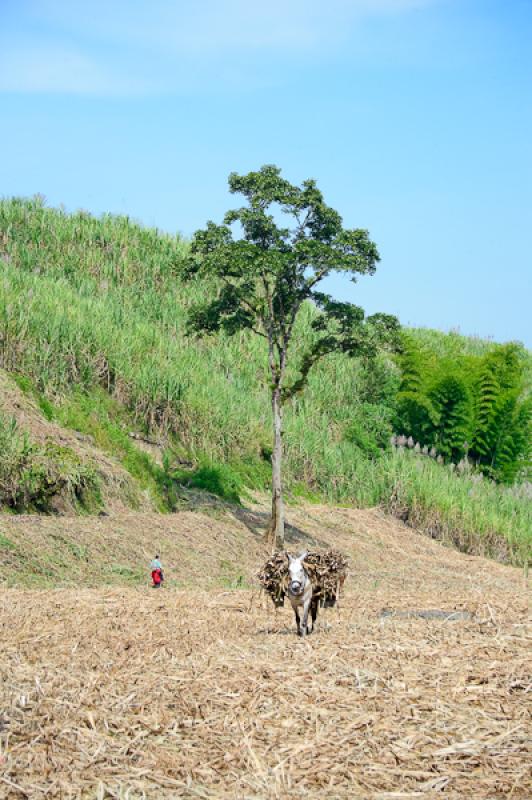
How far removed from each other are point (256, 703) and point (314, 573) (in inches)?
142

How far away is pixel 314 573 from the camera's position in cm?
1081

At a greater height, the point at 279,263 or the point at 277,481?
the point at 279,263

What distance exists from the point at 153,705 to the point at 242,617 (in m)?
4.25

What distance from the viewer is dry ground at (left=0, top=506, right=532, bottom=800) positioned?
19.9 ft

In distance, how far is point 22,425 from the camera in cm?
2016

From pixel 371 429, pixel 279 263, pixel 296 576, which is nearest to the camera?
pixel 296 576

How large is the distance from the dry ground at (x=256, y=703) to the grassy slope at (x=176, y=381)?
11881 millimetres

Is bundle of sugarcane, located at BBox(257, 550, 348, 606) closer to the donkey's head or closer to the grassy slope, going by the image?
the donkey's head

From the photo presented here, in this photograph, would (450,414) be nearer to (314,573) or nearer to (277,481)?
(277,481)

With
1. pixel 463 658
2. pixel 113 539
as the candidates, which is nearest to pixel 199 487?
pixel 113 539

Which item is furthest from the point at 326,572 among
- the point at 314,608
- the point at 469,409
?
the point at 469,409

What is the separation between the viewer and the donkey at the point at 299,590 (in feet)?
33.0

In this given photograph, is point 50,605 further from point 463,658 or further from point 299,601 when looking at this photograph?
point 463,658

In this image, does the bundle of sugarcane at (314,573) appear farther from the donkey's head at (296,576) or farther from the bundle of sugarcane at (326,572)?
the donkey's head at (296,576)
